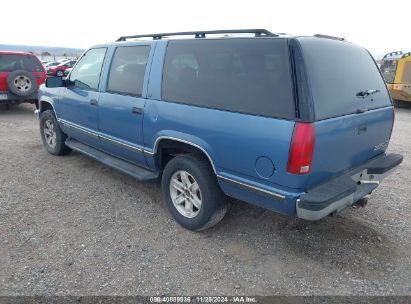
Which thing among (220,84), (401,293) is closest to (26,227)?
(220,84)

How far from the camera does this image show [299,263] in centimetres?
305

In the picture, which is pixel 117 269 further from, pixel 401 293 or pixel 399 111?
pixel 399 111

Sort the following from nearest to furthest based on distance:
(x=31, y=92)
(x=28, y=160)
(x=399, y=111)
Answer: (x=28, y=160), (x=31, y=92), (x=399, y=111)

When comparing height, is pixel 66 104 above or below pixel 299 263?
above

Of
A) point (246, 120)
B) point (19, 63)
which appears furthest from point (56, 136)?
point (19, 63)

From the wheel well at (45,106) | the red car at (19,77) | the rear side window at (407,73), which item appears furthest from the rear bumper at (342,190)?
the rear side window at (407,73)

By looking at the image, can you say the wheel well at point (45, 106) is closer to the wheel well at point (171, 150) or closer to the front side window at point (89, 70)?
the front side window at point (89, 70)

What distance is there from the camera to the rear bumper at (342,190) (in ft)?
8.45

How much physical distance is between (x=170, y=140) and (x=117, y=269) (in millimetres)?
1316

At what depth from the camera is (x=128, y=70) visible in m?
3.98

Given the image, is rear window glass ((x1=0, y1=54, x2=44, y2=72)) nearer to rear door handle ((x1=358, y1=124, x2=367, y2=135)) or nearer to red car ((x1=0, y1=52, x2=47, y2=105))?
red car ((x1=0, y1=52, x2=47, y2=105))

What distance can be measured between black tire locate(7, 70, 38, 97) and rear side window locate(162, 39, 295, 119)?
6.89 metres

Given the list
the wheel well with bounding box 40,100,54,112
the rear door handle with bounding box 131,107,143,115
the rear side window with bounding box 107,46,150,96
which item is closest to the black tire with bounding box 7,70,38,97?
the wheel well with bounding box 40,100,54,112

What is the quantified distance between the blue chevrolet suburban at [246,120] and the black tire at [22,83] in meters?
5.67
